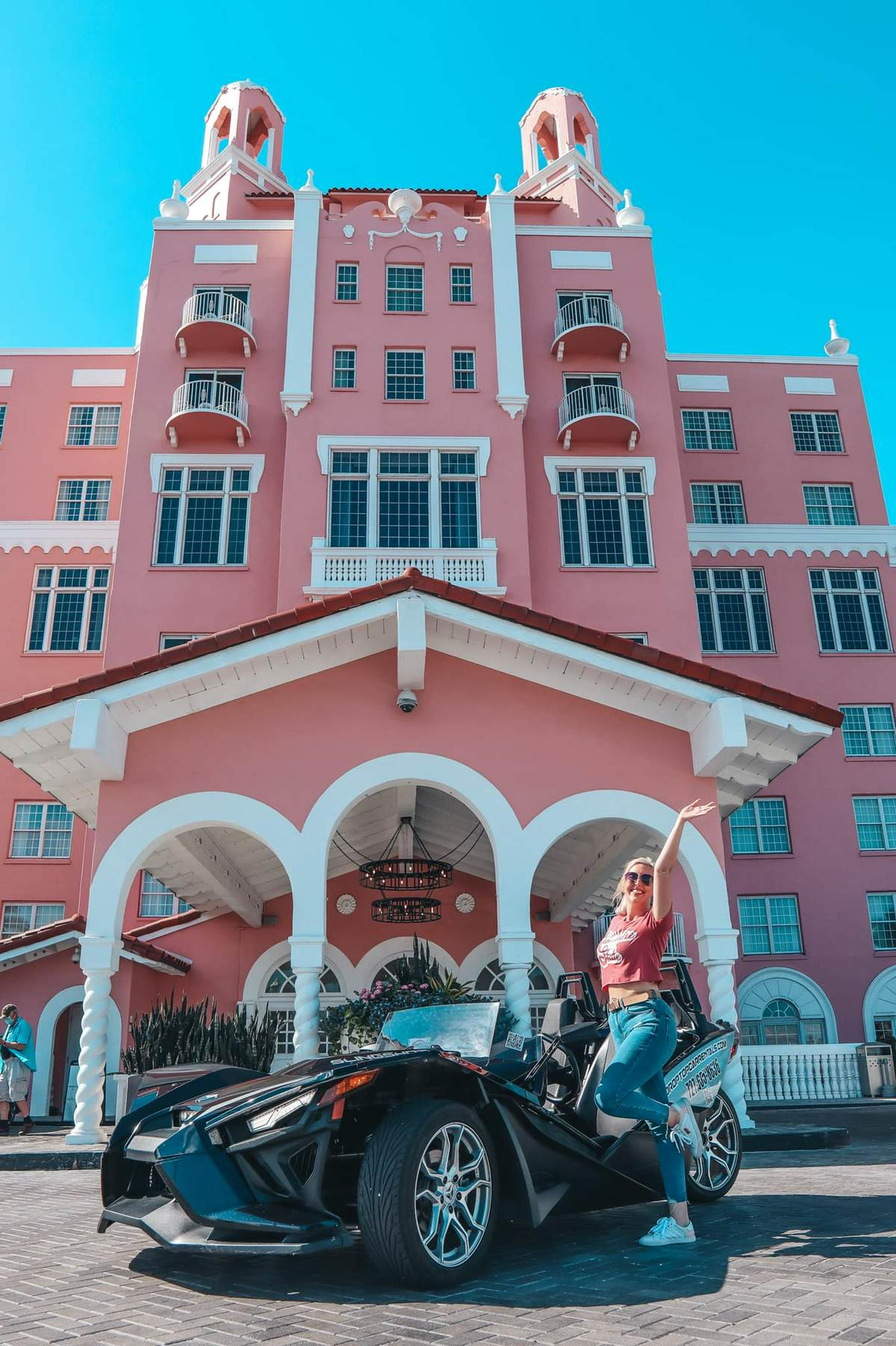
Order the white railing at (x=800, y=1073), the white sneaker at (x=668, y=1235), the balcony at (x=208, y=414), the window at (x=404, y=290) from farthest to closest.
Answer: the window at (x=404, y=290) < the balcony at (x=208, y=414) < the white railing at (x=800, y=1073) < the white sneaker at (x=668, y=1235)

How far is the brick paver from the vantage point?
370 cm

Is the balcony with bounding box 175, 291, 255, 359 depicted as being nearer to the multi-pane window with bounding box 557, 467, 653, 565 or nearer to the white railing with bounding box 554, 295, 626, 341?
the white railing with bounding box 554, 295, 626, 341

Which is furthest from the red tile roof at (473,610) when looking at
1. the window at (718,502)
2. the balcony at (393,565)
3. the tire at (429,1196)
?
the window at (718,502)

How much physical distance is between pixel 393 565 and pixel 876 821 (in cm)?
1446

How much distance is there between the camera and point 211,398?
79.1 ft

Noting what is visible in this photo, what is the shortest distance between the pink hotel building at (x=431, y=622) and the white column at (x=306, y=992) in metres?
0.05

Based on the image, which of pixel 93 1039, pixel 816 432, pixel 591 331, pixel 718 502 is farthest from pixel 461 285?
pixel 93 1039

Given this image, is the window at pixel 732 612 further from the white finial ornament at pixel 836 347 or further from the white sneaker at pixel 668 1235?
the white sneaker at pixel 668 1235

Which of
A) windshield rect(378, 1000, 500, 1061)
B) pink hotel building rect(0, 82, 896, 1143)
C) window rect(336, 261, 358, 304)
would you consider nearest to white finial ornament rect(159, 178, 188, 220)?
pink hotel building rect(0, 82, 896, 1143)

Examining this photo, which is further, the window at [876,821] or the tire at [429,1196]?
the window at [876,821]

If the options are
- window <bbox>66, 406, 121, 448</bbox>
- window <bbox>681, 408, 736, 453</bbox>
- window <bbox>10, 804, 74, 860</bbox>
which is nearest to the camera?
window <bbox>10, 804, 74, 860</bbox>

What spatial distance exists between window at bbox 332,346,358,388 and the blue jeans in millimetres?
21140

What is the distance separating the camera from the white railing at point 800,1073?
17484 mm

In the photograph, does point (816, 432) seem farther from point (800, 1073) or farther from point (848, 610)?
point (800, 1073)
